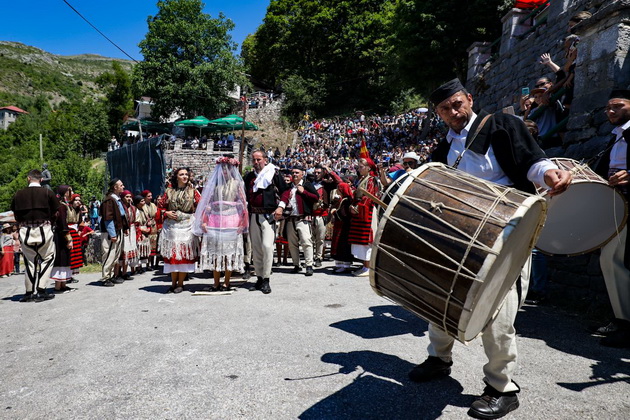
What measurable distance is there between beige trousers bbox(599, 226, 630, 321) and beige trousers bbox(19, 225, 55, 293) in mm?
7081

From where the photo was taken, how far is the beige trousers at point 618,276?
355 cm

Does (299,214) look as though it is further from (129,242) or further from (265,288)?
(129,242)

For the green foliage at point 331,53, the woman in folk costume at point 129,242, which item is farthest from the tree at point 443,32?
the woman in folk costume at point 129,242

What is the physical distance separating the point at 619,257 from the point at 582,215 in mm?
545

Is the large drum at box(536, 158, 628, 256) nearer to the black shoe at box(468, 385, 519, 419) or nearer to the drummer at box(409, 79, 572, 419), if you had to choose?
the drummer at box(409, 79, 572, 419)

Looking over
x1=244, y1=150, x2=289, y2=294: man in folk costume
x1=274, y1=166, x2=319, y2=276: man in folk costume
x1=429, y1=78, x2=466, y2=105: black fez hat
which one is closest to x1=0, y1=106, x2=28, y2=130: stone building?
x1=274, y1=166, x2=319, y2=276: man in folk costume

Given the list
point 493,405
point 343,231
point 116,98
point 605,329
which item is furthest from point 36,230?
point 116,98

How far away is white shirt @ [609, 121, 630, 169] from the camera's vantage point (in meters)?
3.68

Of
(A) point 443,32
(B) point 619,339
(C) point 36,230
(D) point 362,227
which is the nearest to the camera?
(B) point 619,339

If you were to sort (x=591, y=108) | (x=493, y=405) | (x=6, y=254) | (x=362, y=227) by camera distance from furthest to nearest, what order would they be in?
(x=6, y=254) → (x=362, y=227) → (x=591, y=108) → (x=493, y=405)

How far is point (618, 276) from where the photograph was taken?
3594mm

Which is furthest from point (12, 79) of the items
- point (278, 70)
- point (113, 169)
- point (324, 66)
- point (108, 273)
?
point (108, 273)

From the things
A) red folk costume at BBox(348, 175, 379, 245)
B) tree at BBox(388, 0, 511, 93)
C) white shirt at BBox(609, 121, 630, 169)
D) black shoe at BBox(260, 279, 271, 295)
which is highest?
tree at BBox(388, 0, 511, 93)

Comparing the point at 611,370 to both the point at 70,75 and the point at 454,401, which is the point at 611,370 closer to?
the point at 454,401
